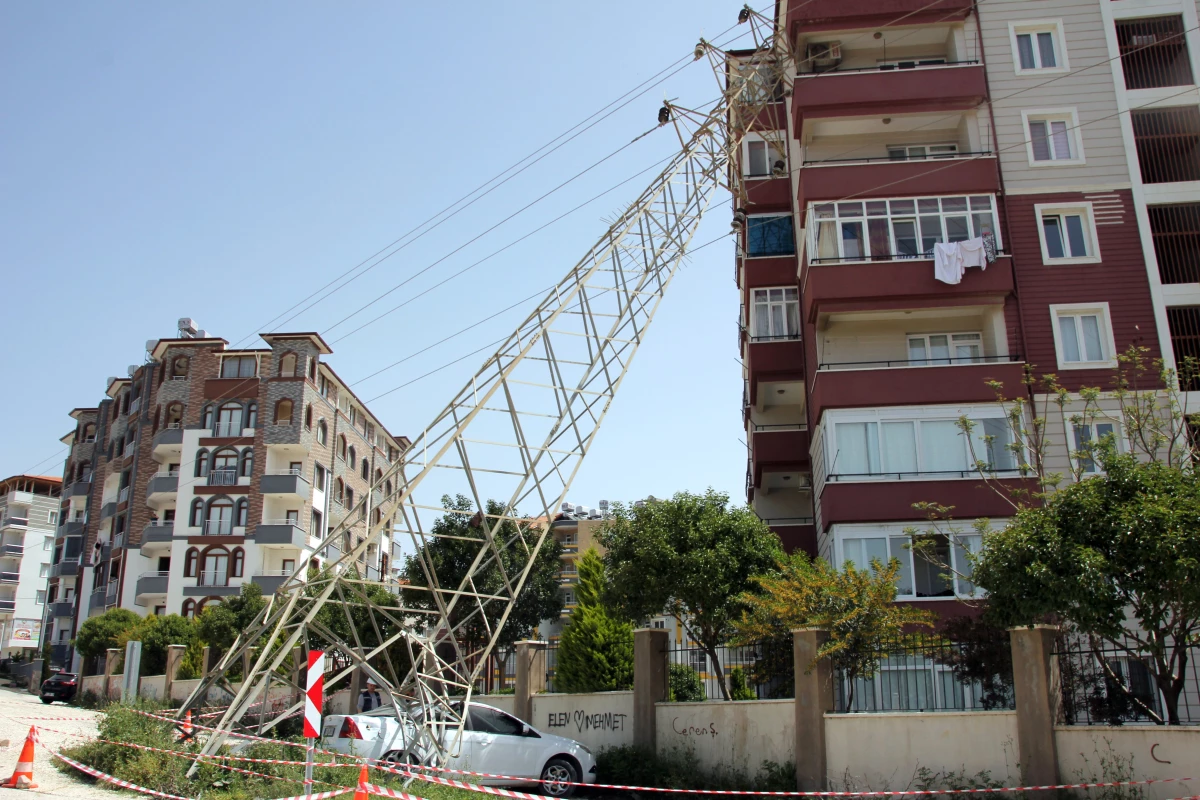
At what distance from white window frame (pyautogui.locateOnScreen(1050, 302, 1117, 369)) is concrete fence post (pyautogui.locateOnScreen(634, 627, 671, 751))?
44.6ft

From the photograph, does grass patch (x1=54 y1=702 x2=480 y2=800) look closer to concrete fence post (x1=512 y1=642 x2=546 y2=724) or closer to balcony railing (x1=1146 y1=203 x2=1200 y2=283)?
concrete fence post (x1=512 y1=642 x2=546 y2=724)

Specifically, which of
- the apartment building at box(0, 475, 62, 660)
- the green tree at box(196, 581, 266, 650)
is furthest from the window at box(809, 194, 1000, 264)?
the apartment building at box(0, 475, 62, 660)

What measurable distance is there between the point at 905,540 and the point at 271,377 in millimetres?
44530

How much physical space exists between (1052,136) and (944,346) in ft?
22.3

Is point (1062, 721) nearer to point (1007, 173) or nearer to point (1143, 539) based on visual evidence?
point (1143, 539)

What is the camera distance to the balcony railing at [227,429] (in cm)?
6044

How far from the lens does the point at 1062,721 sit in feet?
51.3

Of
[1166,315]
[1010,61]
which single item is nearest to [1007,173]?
[1010,61]

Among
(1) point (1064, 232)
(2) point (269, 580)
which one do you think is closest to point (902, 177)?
(1) point (1064, 232)

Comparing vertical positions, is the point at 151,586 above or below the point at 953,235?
below

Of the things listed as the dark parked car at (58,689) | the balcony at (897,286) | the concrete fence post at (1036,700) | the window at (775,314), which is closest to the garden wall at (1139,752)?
the concrete fence post at (1036,700)

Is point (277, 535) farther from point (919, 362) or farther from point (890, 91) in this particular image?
point (890, 91)

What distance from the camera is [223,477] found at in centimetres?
5962

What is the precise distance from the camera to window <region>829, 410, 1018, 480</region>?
26047mm
